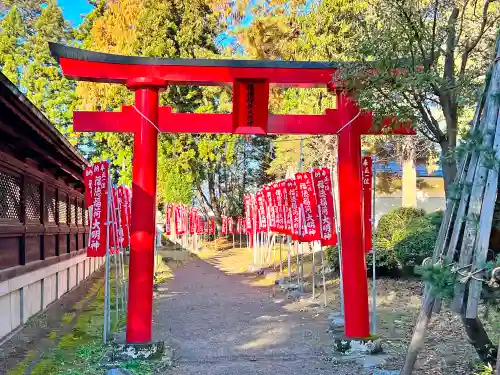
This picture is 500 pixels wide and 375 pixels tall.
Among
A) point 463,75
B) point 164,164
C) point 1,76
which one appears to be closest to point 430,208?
point 164,164

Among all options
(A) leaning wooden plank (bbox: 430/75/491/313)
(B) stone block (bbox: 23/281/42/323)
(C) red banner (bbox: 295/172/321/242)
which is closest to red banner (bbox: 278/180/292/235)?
(C) red banner (bbox: 295/172/321/242)

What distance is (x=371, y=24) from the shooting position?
6.66 metres

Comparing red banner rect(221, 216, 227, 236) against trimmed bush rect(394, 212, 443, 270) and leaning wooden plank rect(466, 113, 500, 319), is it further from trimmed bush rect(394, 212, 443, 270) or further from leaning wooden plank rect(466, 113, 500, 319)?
leaning wooden plank rect(466, 113, 500, 319)

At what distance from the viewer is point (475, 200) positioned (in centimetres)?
390

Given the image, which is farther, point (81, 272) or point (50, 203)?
point (81, 272)

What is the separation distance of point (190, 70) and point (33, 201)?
190 inches

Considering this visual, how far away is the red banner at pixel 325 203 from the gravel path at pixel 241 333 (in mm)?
1680

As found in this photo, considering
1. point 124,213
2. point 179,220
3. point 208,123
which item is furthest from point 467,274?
point 179,220

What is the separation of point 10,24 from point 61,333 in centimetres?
1879

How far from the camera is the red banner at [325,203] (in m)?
11.2

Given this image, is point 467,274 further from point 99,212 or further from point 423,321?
point 99,212

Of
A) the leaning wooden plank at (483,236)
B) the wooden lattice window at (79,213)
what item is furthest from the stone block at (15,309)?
the wooden lattice window at (79,213)

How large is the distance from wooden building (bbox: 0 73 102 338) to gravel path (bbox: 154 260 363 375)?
2.39 m

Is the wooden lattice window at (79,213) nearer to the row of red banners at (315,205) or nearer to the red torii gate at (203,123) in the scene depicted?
the row of red banners at (315,205)
